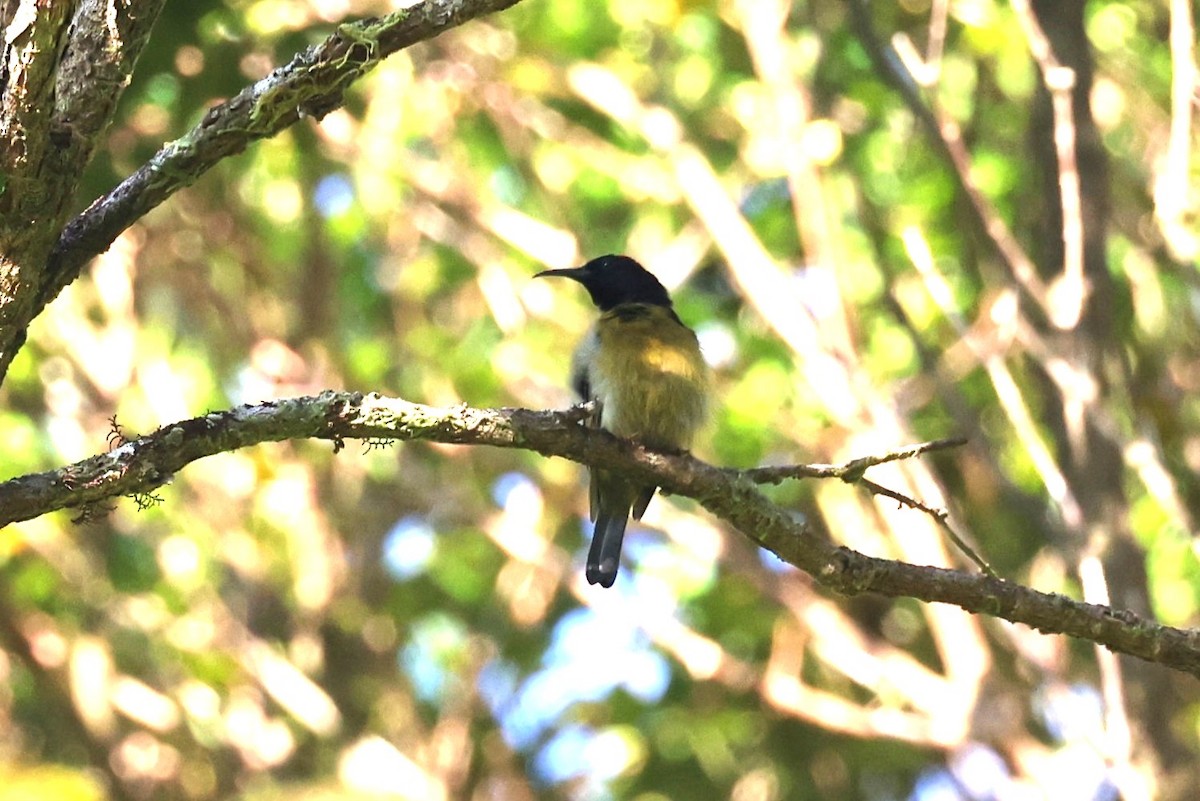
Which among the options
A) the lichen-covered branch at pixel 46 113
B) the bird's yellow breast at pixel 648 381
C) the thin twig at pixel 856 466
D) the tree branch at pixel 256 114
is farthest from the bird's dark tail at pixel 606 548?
the lichen-covered branch at pixel 46 113

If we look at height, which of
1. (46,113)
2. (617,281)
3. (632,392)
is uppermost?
(617,281)

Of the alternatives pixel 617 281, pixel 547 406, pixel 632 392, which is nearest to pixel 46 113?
pixel 632 392

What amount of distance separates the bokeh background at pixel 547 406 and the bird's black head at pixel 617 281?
0.44 m

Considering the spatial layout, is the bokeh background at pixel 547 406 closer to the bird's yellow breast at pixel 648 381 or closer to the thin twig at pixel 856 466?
the bird's yellow breast at pixel 648 381

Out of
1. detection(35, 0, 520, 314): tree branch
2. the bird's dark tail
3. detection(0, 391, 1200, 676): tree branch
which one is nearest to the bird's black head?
the bird's dark tail

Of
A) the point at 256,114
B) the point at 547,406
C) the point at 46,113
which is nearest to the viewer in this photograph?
the point at 46,113

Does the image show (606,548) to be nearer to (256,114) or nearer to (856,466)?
(856,466)

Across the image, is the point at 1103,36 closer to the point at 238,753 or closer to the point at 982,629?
the point at 982,629

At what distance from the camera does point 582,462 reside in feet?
10.4

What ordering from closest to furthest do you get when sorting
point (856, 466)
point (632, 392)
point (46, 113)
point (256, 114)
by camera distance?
point (46, 113)
point (256, 114)
point (856, 466)
point (632, 392)

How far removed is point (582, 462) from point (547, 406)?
3.99 meters

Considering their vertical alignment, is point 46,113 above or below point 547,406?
below

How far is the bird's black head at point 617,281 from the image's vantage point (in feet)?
19.6

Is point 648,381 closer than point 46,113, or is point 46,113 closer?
point 46,113
